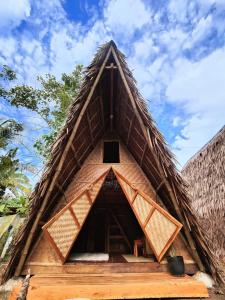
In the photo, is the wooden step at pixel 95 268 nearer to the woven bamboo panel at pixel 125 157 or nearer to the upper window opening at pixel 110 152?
the woven bamboo panel at pixel 125 157

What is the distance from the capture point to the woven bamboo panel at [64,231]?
293cm

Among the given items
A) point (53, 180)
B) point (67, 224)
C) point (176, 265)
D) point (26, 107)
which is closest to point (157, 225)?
point (176, 265)

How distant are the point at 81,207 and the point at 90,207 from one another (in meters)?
0.21

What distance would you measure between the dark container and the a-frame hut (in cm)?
13

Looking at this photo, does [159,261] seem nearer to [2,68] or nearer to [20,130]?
[20,130]

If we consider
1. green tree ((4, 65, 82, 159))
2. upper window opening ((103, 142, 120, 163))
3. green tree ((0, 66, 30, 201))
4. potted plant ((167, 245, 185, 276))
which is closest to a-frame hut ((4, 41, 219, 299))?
potted plant ((167, 245, 185, 276))

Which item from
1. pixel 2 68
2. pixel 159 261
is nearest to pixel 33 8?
pixel 2 68

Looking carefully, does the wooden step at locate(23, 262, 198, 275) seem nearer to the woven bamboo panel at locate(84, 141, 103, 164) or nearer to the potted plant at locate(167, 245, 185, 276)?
the potted plant at locate(167, 245, 185, 276)

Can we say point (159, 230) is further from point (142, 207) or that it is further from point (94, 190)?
point (94, 190)

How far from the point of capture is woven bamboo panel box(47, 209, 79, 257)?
9.62 ft

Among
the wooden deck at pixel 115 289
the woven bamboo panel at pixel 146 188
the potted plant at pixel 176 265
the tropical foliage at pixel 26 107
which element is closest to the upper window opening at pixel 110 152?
the woven bamboo panel at pixel 146 188

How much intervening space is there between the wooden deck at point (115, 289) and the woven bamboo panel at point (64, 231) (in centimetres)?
46

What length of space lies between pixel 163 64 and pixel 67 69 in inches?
178

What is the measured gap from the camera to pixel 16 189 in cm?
936
